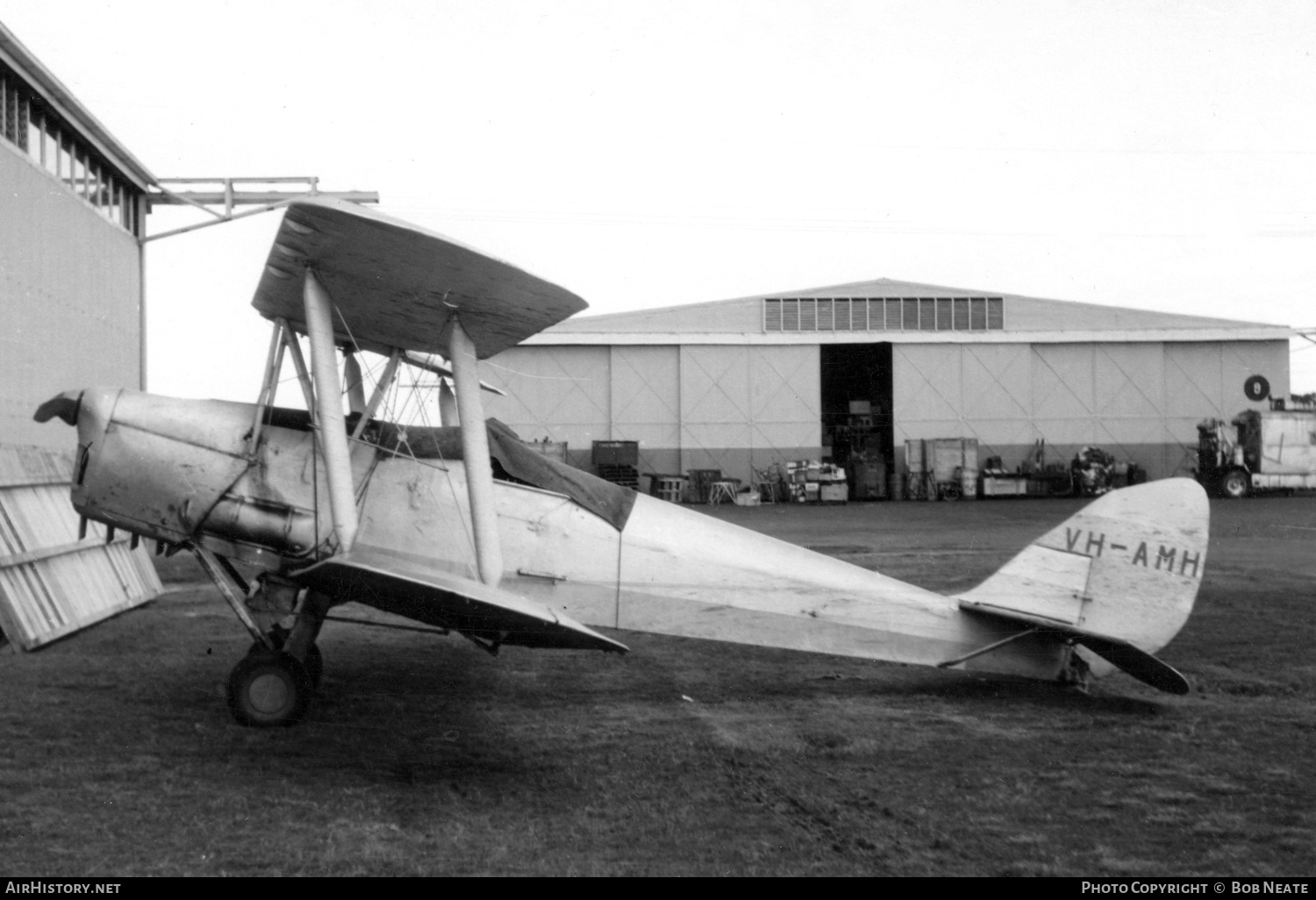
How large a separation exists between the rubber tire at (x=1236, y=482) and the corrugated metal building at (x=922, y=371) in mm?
4107

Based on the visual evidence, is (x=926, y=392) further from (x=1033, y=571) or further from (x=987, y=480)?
(x=1033, y=571)

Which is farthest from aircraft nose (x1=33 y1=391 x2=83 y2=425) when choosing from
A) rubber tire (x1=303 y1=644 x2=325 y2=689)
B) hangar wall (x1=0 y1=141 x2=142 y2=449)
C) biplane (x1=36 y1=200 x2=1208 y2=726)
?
hangar wall (x1=0 y1=141 x2=142 y2=449)

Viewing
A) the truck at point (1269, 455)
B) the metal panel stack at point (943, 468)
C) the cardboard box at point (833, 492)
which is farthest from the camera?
the metal panel stack at point (943, 468)

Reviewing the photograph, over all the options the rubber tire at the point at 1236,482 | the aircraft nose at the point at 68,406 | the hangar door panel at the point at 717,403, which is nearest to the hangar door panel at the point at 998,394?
the rubber tire at the point at 1236,482

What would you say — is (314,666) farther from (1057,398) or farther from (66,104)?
(1057,398)

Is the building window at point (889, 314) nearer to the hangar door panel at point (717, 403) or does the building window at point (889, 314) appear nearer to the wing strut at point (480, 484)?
the hangar door panel at point (717, 403)

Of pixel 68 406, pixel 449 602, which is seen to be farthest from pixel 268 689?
pixel 68 406

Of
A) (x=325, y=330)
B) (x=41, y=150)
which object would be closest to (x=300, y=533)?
(x=325, y=330)

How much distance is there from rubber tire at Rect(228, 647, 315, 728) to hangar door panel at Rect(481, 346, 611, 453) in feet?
101

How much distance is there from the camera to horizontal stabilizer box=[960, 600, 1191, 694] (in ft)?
21.4

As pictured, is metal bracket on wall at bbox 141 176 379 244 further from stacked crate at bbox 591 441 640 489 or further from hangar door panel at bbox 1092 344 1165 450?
hangar door panel at bbox 1092 344 1165 450

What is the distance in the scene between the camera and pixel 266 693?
615 cm

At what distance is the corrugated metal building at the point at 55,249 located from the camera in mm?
12594

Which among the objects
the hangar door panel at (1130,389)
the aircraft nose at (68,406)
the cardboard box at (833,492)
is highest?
the hangar door panel at (1130,389)
